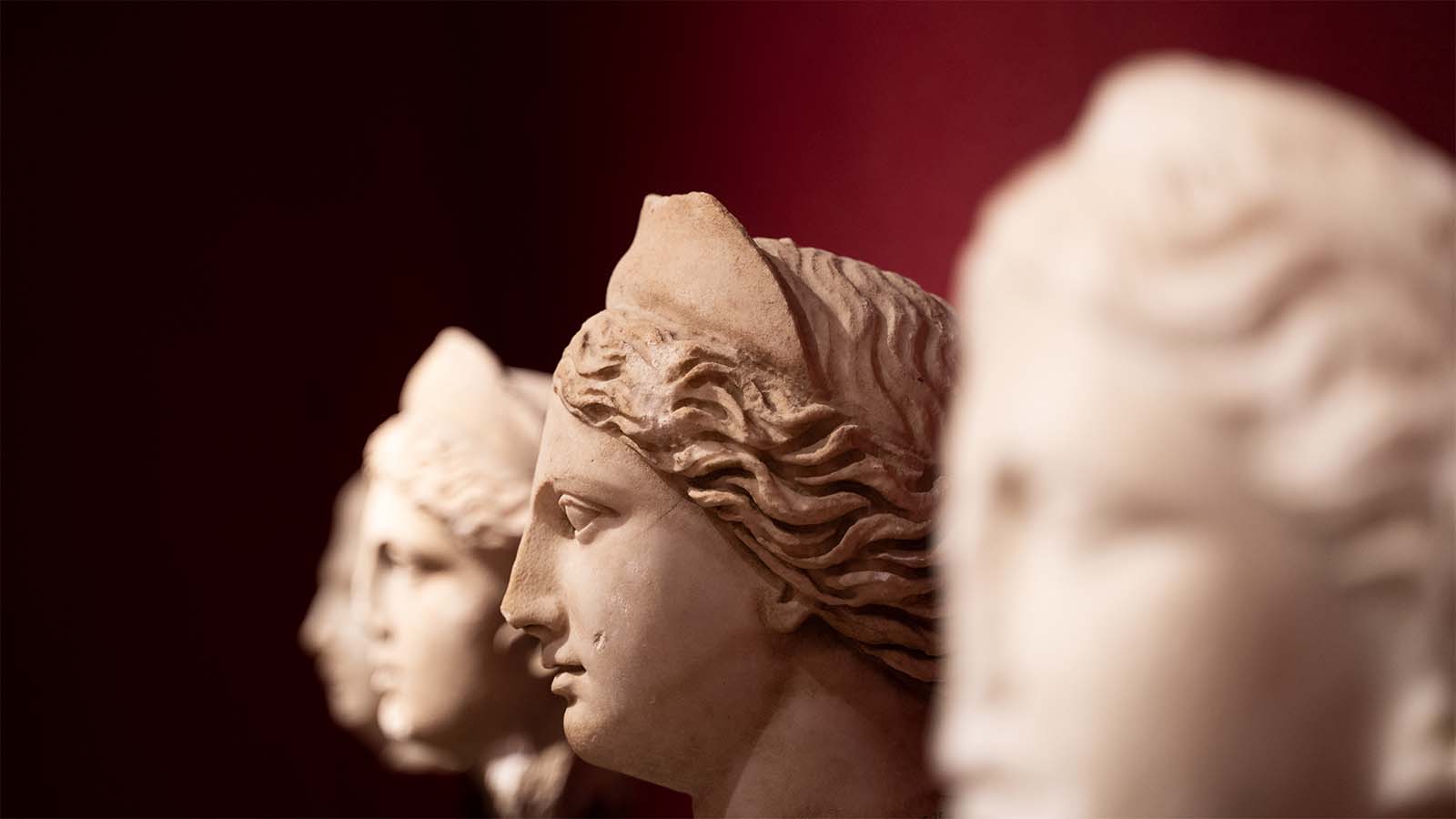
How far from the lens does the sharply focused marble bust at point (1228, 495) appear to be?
111 centimetres

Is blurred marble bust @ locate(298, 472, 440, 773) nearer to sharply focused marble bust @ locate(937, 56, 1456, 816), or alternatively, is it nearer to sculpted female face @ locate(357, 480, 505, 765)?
sculpted female face @ locate(357, 480, 505, 765)

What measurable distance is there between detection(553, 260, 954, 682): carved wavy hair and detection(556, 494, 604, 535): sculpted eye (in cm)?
11

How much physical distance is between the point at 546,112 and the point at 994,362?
3075mm

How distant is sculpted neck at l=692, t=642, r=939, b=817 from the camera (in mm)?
2254

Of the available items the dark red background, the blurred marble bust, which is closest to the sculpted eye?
the blurred marble bust

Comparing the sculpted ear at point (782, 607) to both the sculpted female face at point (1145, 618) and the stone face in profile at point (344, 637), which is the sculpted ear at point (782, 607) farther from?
the stone face in profile at point (344, 637)

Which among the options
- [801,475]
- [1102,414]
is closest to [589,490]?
[801,475]

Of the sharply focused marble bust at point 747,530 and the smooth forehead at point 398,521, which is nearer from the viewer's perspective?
the sharply focused marble bust at point 747,530

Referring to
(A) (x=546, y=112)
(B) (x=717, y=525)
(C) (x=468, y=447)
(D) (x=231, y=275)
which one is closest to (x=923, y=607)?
(B) (x=717, y=525)

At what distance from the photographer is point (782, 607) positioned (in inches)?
87.7

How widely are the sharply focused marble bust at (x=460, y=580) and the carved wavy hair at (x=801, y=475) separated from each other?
40.2 inches

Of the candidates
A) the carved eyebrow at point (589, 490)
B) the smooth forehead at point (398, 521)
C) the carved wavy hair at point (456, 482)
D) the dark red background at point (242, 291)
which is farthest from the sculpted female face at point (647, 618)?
the dark red background at point (242, 291)

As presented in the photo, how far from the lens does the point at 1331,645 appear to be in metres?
1.14

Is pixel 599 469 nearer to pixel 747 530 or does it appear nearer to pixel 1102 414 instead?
pixel 747 530
